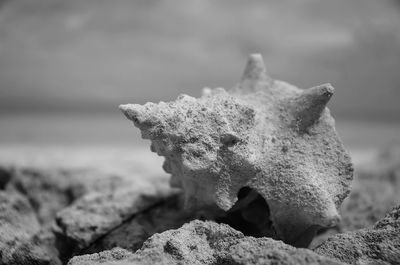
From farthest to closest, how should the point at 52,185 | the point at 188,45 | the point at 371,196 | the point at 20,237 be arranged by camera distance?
the point at 188,45 → the point at 52,185 → the point at 371,196 → the point at 20,237

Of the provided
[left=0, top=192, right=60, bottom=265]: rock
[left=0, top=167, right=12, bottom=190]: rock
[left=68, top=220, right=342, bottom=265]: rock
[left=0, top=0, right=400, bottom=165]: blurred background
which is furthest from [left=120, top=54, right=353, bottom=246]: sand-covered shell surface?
[left=0, top=0, right=400, bottom=165]: blurred background

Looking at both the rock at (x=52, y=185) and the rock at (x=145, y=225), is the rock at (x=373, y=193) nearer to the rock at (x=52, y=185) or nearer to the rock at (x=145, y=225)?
the rock at (x=145, y=225)

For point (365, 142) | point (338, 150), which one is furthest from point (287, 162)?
point (365, 142)

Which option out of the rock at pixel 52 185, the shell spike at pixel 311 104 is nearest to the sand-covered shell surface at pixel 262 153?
the shell spike at pixel 311 104

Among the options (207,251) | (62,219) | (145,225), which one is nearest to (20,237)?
(62,219)

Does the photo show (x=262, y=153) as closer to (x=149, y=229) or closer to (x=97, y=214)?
(x=149, y=229)

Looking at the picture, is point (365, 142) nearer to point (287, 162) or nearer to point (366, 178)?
point (366, 178)

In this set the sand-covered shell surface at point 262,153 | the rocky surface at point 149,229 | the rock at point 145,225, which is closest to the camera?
the rocky surface at point 149,229
